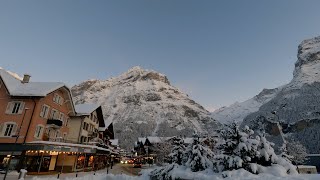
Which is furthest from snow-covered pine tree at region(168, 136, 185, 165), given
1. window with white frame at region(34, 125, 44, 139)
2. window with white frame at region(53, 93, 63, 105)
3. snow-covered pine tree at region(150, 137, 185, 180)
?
window with white frame at region(53, 93, 63, 105)

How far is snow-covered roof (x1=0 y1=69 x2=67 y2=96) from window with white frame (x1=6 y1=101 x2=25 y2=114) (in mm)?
1429

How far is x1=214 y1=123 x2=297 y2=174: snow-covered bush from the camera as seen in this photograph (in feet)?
57.3

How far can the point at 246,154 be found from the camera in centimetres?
1808

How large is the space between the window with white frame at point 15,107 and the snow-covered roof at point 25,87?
4.69 feet

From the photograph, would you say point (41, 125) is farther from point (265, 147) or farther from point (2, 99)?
point (265, 147)

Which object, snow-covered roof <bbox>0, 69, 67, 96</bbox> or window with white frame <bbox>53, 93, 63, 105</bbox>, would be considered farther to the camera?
window with white frame <bbox>53, 93, 63, 105</bbox>

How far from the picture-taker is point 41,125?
125ft

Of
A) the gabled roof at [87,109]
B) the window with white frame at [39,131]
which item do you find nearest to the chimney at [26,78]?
the window with white frame at [39,131]

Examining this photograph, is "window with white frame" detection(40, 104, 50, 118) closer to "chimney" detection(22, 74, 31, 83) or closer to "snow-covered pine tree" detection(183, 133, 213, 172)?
"chimney" detection(22, 74, 31, 83)

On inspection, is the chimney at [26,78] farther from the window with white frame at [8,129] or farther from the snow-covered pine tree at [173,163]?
the snow-covered pine tree at [173,163]

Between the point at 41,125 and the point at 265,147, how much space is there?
108 ft

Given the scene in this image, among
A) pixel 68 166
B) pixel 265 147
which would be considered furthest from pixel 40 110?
pixel 265 147

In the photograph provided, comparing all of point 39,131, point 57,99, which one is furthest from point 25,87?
point 39,131

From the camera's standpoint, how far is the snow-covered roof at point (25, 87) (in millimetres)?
36844
